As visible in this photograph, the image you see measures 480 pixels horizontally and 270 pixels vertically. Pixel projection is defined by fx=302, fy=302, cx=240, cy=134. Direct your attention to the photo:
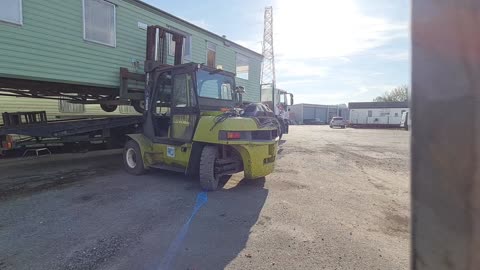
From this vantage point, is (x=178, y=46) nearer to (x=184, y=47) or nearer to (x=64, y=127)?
(x=184, y=47)

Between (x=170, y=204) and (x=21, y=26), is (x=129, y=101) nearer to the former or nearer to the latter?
(x=21, y=26)

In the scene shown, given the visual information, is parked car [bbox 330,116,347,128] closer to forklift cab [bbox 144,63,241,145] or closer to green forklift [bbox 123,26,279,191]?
green forklift [bbox 123,26,279,191]

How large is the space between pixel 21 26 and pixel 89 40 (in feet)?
5.54

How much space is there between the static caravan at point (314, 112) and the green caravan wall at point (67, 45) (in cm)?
5416

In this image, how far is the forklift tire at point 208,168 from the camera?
629 cm

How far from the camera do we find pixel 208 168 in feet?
20.6

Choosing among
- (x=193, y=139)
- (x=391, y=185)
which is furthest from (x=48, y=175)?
(x=391, y=185)

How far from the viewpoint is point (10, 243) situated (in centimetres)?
384

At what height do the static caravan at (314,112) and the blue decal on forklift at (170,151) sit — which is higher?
the static caravan at (314,112)

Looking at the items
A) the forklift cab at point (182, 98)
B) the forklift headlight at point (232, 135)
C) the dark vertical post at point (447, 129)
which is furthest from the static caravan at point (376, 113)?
the dark vertical post at point (447, 129)

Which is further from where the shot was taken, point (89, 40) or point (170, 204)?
point (89, 40)

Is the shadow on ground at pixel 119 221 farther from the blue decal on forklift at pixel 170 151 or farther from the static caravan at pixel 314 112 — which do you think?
the static caravan at pixel 314 112

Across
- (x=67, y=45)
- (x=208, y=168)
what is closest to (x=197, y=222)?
(x=208, y=168)

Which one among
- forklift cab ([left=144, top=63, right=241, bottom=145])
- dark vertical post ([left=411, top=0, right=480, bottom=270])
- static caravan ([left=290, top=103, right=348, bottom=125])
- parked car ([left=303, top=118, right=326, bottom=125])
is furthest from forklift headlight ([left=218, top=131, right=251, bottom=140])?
parked car ([left=303, top=118, right=326, bottom=125])
